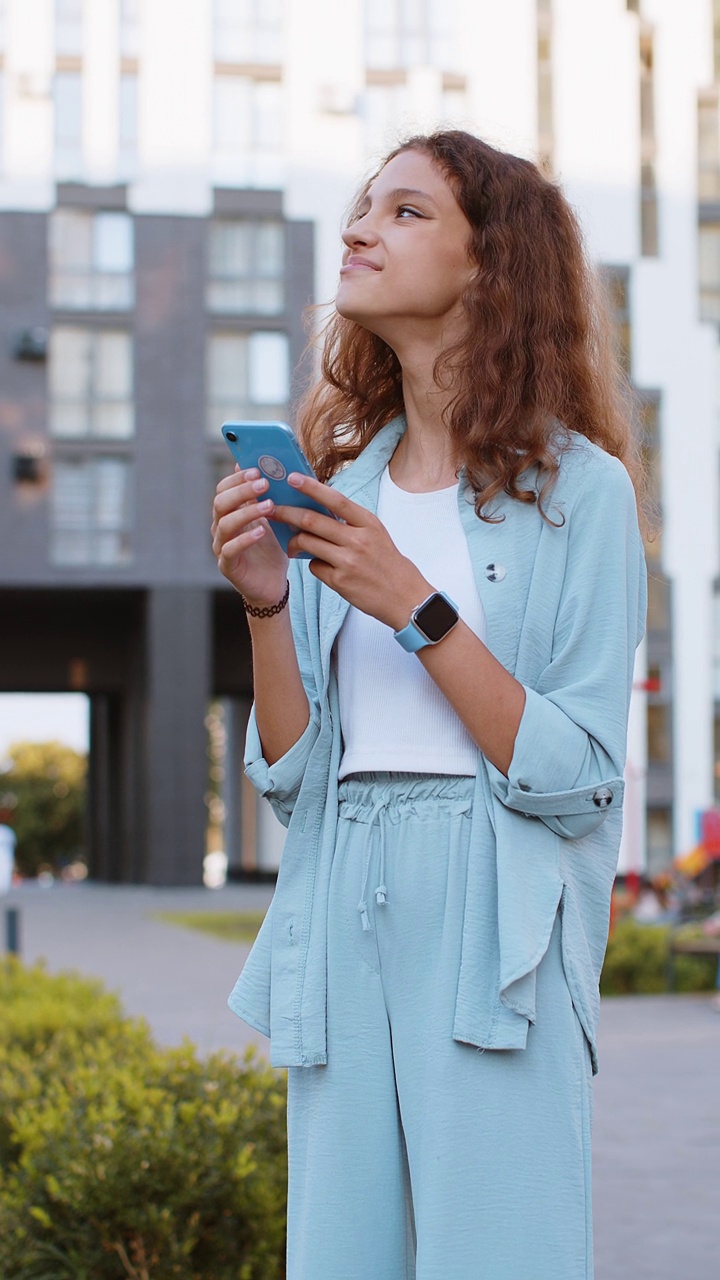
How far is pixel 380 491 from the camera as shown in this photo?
2.37 m

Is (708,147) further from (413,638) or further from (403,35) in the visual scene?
(413,638)

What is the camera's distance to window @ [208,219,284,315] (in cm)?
3562

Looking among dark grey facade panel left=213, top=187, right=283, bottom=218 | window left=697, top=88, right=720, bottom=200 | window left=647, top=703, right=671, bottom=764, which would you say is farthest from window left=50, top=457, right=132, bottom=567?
window left=697, top=88, right=720, bottom=200

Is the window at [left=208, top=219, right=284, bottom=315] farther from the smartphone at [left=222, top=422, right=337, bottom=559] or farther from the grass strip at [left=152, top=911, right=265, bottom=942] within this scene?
the smartphone at [left=222, top=422, right=337, bottom=559]

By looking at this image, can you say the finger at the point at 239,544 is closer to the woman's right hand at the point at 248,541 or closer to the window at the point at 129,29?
the woman's right hand at the point at 248,541

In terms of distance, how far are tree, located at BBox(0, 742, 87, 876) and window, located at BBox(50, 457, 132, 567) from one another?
52.4 meters

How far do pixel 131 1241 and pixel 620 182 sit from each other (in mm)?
34620

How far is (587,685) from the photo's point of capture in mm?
2061

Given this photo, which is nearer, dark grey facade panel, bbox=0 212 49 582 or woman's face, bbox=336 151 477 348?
woman's face, bbox=336 151 477 348

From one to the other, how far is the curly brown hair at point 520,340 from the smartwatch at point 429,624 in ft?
0.73

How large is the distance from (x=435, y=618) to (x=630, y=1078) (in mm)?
7924

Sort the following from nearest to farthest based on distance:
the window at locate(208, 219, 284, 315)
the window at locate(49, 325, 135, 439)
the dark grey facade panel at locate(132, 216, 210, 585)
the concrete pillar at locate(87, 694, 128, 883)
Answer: the dark grey facade panel at locate(132, 216, 210, 585)
the window at locate(49, 325, 135, 439)
the window at locate(208, 219, 284, 315)
the concrete pillar at locate(87, 694, 128, 883)

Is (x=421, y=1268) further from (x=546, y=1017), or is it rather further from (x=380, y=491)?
(x=380, y=491)

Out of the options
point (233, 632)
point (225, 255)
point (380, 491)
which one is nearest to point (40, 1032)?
point (380, 491)
